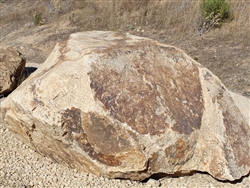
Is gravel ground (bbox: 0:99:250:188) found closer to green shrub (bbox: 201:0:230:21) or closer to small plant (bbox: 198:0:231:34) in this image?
small plant (bbox: 198:0:231:34)

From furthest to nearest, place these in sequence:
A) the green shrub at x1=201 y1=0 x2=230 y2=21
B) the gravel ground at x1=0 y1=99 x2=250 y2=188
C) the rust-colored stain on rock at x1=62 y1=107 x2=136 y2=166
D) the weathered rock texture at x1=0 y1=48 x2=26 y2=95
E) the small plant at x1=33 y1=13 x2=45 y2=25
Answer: the small plant at x1=33 y1=13 x2=45 y2=25, the green shrub at x1=201 y1=0 x2=230 y2=21, the weathered rock texture at x1=0 y1=48 x2=26 y2=95, the gravel ground at x1=0 y1=99 x2=250 y2=188, the rust-colored stain on rock at x1=62 y1=107 x2=136 y2=166

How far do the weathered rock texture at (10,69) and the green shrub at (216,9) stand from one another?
4.61m

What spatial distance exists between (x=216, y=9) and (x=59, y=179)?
597 cm

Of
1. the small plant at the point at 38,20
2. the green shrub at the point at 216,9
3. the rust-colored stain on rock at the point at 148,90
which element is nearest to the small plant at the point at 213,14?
the green shrub at the point at 216,9

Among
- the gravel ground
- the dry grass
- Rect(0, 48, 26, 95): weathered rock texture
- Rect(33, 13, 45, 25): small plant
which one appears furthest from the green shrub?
the gravel ground

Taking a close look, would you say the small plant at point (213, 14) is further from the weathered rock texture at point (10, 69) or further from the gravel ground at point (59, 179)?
the gravel ground at point (59, 179)

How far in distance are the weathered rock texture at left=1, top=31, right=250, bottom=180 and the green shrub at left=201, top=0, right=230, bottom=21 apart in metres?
4.57

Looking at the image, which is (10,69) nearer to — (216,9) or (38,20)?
(216,9)

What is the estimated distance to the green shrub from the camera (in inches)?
318

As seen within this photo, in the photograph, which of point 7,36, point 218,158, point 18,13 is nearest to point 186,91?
point 218,158

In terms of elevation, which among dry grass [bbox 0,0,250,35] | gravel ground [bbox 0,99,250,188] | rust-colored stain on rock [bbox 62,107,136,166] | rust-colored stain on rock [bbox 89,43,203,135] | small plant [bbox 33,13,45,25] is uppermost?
rust-colored stain on rock [bbox 89,43,203,135]

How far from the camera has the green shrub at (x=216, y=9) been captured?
8.08 m

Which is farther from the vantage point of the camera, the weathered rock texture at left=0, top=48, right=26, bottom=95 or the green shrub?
the green shrub

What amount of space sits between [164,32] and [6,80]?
15.3 feet
